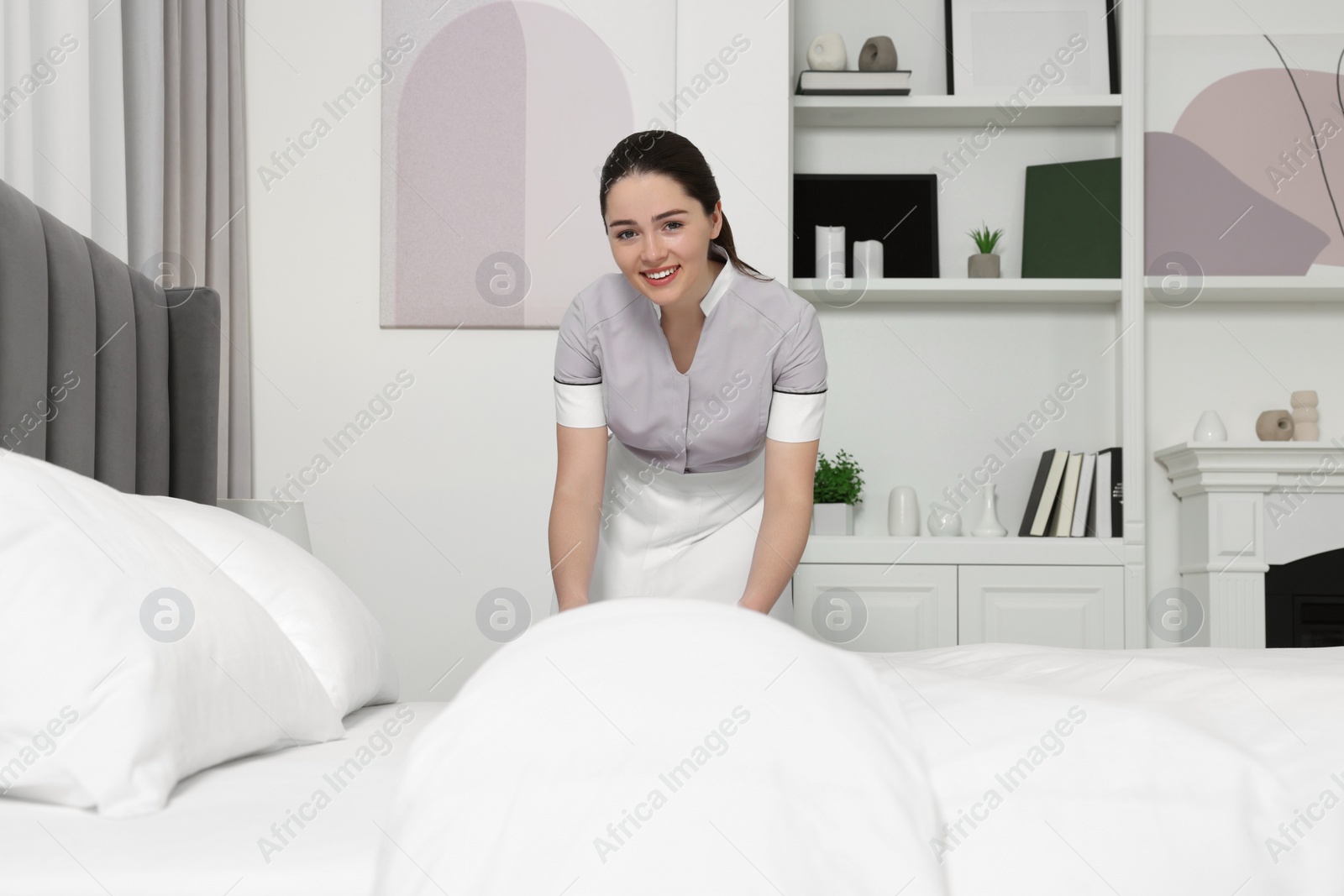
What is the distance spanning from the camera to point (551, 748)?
58cm

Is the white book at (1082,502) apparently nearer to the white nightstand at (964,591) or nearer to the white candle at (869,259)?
the white nightstand at (964,591)

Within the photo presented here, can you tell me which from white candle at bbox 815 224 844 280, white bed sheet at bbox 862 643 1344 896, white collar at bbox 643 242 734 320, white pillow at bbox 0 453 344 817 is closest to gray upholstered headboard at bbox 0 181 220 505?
white pillow at bbox 0 453 344 817

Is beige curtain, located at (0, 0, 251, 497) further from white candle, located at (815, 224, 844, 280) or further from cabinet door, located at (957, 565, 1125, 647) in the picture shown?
cabinet door, located at (957, 565, 1125, 647)

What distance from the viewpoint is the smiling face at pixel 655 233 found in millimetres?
1490

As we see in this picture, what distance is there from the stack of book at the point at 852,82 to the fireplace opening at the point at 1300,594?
164 cm

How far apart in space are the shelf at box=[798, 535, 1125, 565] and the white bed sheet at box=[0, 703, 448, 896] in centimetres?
189

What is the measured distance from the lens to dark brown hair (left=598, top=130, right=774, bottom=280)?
1.50 meters

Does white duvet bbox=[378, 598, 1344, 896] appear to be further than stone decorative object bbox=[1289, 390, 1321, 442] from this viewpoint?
No

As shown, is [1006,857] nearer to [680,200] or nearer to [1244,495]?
[680,200]

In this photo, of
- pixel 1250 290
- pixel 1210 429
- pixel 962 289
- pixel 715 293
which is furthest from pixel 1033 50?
pixel 715 293

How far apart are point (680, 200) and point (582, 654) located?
3.26ft

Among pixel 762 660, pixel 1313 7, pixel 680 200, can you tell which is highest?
pixel 1313 7

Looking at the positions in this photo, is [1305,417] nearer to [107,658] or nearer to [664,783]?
[664,783]

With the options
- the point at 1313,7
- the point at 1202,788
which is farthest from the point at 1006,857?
the point at 1313,7
